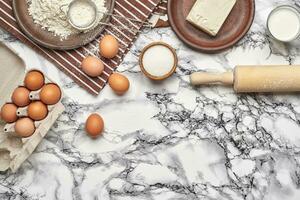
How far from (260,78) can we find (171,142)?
26 centimetres

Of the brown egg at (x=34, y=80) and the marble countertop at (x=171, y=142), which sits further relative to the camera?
the marble countertop at (x=171, y=142)

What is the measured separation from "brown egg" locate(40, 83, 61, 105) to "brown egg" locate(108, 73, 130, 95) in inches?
5.2

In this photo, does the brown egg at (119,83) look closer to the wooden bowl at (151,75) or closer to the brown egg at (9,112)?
the wooden bowl at (151,75)

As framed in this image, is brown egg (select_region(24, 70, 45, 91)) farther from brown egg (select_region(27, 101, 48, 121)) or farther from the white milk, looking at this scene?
the white milk

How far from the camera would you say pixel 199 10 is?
1.36m

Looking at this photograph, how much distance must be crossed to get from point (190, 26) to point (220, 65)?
0.38 feet

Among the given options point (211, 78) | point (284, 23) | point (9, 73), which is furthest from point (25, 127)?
point (284, 23)

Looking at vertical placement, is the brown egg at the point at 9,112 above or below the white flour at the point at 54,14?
below

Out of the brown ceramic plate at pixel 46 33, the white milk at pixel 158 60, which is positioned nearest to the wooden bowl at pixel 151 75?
the white milk at pixel 158 60

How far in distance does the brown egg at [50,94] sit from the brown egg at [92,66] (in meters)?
0.10

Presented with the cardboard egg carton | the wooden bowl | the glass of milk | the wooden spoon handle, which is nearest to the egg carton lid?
the cardboard egg carton

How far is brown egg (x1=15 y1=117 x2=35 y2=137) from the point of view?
1271 mm

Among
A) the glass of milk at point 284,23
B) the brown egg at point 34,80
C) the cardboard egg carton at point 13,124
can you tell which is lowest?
the cardboard egg carton at point 13,124

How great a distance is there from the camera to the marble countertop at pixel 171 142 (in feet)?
4.60
